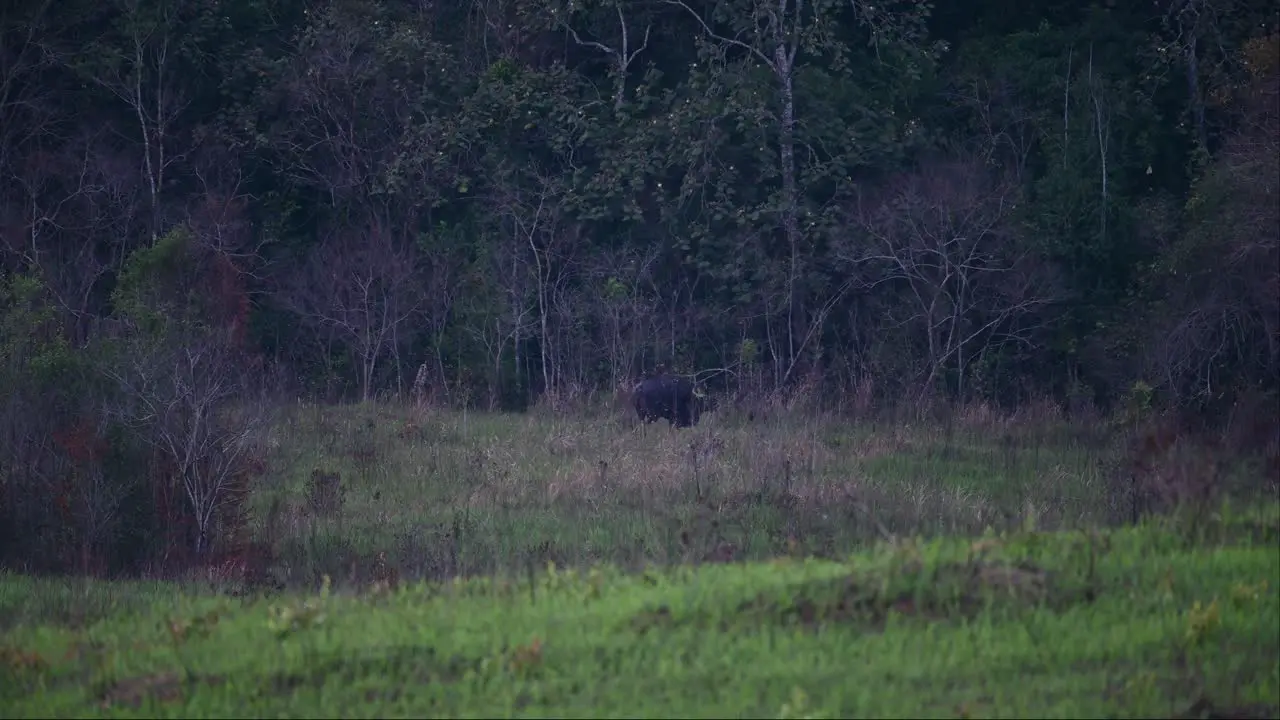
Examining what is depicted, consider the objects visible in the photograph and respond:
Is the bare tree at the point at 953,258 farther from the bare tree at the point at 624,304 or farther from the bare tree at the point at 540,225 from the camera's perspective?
the bare tree at the point at 540,225

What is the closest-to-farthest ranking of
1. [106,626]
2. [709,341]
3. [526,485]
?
[106,626]
[526,485]
[709,341]

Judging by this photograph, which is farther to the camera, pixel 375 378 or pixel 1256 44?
pixel 375 378

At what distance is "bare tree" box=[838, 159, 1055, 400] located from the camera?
22312 millimetres

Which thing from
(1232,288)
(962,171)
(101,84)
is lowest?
(1232,288)

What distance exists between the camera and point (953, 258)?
22.6 m

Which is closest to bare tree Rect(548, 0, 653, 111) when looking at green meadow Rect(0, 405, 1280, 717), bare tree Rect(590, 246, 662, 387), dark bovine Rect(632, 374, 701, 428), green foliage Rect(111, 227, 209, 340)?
bare tree Rect(590, 246, 662, 387)

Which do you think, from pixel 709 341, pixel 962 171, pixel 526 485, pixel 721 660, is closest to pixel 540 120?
pixel 709 341

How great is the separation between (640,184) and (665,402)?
5.85 metres

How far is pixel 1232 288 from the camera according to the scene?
17.9 m

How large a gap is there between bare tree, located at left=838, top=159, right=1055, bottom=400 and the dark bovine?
4313 mm

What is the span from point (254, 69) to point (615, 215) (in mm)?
7516

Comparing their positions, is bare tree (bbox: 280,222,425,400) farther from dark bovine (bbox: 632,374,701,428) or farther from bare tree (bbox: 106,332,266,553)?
bare tree (bbox: 106,332,266,553)

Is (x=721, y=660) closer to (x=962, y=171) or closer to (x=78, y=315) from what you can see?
(x=962, y=171)

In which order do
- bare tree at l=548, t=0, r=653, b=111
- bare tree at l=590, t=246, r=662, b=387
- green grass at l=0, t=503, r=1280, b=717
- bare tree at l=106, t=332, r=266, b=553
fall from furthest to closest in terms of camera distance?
1. bare tree at l=548, t=0, r=653, b=111
2. bare tree at l=590, t=246, r=662, b=387
3. bare tree at l=106, t=332, r=266, b=553
4. green grass at l=0, t=503, r=1280, b=717
